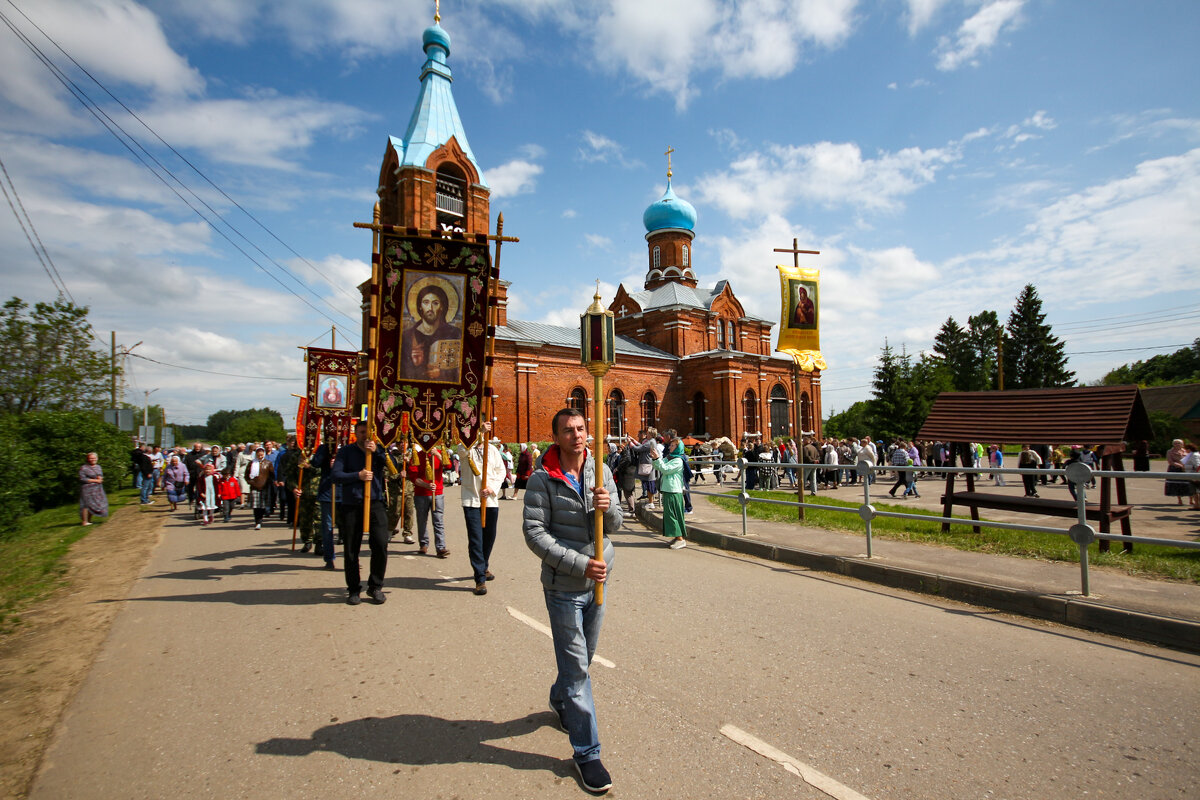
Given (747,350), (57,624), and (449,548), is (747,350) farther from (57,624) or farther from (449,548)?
(57,624)

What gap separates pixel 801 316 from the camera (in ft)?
42.7

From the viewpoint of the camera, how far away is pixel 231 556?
9594mm

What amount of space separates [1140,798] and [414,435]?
279 inches

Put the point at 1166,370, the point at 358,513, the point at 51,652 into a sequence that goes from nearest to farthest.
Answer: the point at 51,652
the point at 358,513
the point at 1166,370

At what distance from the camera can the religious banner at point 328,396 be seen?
13031 millimetres

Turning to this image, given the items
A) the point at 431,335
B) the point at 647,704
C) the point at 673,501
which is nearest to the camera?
the point at 647,704

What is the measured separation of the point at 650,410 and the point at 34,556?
31.9 m

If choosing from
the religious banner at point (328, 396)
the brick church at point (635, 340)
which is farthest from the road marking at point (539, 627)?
the brick church at point (635, 340)

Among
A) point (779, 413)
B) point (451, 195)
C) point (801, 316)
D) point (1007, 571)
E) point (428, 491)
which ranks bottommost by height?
point (1007, 571)

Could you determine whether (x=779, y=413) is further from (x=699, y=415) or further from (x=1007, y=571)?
(x=1007, y=571)

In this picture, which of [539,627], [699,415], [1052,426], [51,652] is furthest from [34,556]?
[699,415]

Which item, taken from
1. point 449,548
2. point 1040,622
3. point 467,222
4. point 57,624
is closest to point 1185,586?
point 1040,622

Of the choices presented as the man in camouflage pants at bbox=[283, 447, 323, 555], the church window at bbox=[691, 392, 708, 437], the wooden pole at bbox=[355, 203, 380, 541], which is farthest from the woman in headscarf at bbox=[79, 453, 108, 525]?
the church window at bbox=[691, 392, 708, 437]

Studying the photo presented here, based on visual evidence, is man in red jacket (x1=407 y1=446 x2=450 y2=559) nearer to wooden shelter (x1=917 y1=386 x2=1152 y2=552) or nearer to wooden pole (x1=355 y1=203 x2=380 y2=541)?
wooden pole (x1=355 y1=203 x2=380 y2=541)
